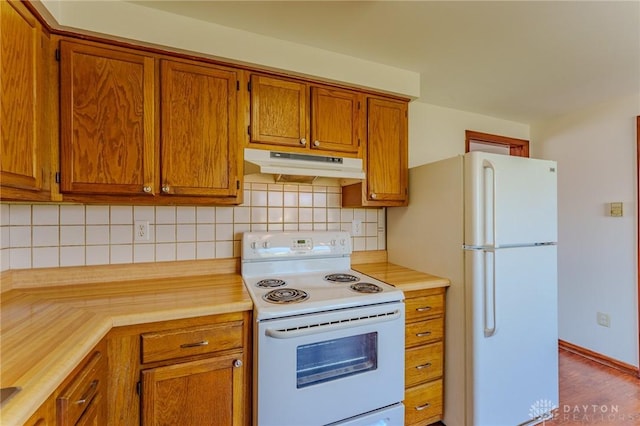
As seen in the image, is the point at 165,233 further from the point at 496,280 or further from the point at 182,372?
the point at 496,280

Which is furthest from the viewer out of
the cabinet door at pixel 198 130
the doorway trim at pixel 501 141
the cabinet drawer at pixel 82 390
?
the doorway trim at pixel 501 141

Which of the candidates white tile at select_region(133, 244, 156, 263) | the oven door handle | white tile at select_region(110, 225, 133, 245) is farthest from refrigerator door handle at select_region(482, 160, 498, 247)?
white tile at select_region(110, 225, 133, 245)

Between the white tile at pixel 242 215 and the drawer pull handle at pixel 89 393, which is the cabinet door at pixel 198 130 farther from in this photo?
the drawer pull handle at pixel 89 393

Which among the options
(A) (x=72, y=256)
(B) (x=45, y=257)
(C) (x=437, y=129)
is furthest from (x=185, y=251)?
(C) (x=437, y=129)

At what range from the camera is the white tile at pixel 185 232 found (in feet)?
6.15

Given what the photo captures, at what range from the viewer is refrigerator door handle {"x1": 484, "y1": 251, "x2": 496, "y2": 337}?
168 centimetres

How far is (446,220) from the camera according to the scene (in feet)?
6.08

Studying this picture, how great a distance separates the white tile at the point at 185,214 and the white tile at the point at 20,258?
739 millimetres

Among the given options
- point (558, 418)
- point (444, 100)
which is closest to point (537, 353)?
point (558, 418)

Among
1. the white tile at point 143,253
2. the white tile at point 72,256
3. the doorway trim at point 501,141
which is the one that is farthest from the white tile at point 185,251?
the doorway trim at point 501,141

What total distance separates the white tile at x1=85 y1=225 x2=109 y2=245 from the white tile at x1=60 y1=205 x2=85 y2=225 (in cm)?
6

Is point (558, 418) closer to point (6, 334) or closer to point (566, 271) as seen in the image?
point (566, 271)

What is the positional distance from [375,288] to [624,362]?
245cm

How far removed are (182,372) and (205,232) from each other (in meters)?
0.86
